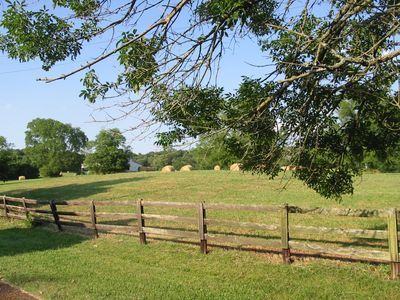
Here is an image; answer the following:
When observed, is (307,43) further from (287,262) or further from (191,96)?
→ (287,262)

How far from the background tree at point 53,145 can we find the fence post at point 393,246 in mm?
104050

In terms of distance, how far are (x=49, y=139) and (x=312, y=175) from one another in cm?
11389

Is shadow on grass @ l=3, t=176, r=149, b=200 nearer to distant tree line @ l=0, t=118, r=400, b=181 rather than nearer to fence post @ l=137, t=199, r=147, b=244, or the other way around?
fence post @ l=137, t=199, r=147, b=244

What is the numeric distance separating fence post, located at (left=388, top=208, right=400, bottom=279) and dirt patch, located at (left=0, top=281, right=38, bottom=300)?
592cm

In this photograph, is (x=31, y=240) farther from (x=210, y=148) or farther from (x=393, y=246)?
(x=393, y=246)

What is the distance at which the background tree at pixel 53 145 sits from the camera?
110 meters

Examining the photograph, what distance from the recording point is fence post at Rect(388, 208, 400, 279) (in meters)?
7.96

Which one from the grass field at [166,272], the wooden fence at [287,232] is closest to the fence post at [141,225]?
the wooden fence at [287,232]

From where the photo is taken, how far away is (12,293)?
313 inches

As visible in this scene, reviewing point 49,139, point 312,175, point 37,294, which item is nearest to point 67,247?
point 37,294

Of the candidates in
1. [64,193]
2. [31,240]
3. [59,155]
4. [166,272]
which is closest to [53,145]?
[59,155]

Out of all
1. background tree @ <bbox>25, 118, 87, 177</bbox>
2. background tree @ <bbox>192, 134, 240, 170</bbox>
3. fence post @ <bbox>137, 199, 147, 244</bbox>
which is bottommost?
fence post @ <bbox>137, 199, 147, 244</bbox>

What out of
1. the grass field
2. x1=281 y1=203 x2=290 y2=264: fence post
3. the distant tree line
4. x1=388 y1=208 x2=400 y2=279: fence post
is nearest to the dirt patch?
the grass field

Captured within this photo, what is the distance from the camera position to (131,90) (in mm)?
5508
